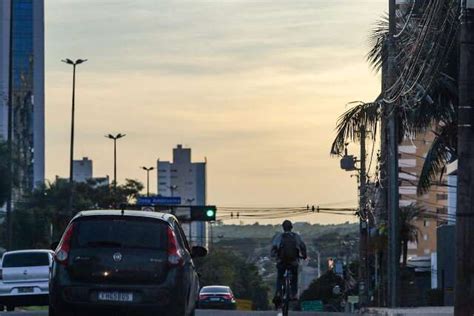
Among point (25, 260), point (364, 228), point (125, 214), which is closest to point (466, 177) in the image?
point (125, 214)

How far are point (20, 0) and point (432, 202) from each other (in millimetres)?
62859

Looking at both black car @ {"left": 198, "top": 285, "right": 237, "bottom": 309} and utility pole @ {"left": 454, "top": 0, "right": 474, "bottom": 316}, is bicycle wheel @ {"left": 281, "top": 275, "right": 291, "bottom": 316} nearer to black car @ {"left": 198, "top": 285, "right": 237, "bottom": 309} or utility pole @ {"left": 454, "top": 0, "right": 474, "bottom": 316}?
utility pole @ {"left": 454, "top": 0, "right": 474, "bottom": 316}

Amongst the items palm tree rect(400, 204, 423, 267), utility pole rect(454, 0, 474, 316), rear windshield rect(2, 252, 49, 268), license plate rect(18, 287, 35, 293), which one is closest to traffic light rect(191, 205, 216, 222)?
palm tree rect(400, 204, 423, 267)

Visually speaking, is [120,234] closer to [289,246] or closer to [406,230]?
[289,246]

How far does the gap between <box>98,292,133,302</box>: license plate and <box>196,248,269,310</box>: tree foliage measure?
10232 centimetres

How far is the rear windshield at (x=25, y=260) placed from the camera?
32844 mm

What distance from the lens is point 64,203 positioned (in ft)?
319

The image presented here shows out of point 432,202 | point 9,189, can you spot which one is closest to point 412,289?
point 9,189

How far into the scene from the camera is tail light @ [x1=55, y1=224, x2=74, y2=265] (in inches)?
728

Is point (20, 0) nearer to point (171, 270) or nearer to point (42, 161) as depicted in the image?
point (42, 161)

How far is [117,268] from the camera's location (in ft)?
60.5

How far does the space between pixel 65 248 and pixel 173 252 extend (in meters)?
1.51

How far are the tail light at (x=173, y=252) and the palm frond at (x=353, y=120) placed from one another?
2095 cm

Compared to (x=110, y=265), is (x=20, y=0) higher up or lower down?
higher up
